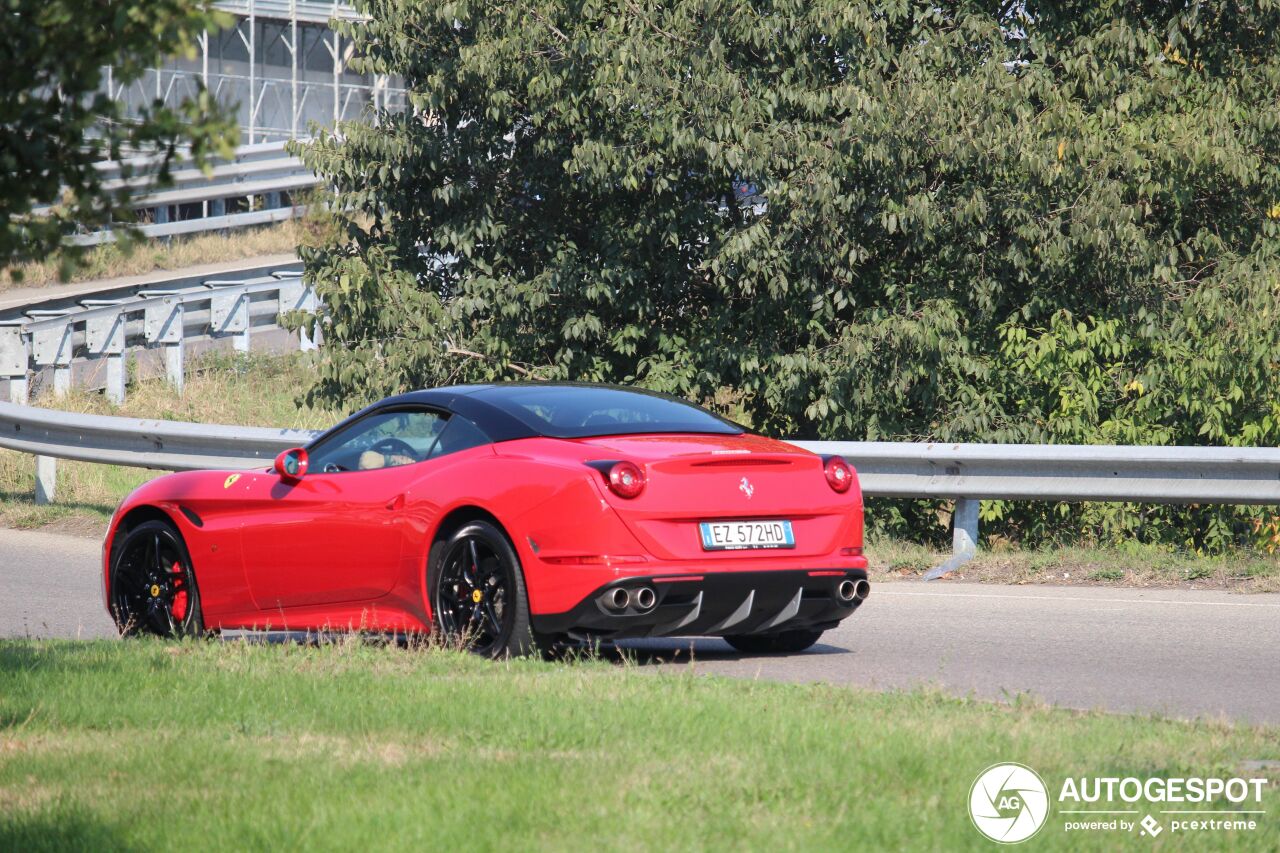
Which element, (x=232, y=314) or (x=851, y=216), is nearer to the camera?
(x=851, y=216)

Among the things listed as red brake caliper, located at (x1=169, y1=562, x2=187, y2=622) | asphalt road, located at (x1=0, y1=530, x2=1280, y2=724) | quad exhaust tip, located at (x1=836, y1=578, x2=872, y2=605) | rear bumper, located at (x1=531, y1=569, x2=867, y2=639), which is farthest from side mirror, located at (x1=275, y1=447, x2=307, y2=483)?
quad exhaust tip, located at (x1=836, y1=578, x2=872, y2=605)

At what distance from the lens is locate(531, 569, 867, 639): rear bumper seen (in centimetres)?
775

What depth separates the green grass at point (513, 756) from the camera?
190 inches

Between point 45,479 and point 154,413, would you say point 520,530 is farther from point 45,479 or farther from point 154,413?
point 154,413

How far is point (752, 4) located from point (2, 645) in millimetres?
9915

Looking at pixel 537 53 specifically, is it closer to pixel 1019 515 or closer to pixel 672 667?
pixel 1019 515

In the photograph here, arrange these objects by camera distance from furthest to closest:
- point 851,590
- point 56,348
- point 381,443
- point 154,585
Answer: point 56,348 → point 154,585 → point 381,443 → point 851,590

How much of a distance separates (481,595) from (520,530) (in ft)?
1.49

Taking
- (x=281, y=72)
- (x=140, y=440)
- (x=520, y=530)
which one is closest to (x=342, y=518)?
(x=520, y=530)

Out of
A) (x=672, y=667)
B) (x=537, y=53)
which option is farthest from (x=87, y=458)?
(x=672, y=667)

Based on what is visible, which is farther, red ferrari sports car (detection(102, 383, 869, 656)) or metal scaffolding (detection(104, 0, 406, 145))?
metal scaffolding (detection(104, 0, 406, 145))

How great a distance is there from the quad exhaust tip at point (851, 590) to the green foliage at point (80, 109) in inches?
180

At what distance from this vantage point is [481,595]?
8133 mm

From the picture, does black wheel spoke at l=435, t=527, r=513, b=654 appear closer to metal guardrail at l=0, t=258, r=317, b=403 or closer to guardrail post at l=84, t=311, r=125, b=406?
metal guardrail at l=0, t=258, r=317, b=403
